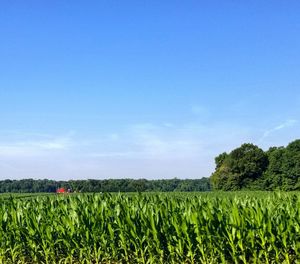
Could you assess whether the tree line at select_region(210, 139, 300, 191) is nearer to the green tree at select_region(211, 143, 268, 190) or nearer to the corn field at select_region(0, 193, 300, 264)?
the green tree at select_region(211, 143, 268, 190)

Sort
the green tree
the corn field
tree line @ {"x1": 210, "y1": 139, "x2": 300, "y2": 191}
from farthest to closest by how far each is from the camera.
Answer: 1. the green tree
2. tree line @ {"x1": 210, "y1": 139, "x2": 300, "y2": 191}
3. the corn field

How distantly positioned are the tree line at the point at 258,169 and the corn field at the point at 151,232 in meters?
71.2

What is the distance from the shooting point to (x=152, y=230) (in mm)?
9109

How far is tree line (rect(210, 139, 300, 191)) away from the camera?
78375 mm

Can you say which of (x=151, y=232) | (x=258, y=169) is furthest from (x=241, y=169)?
(x=151, y=232)

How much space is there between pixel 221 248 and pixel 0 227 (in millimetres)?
5061

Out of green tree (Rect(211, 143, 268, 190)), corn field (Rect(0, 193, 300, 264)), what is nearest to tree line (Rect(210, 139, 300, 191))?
green tree (Rect(211, 143, 268, 190))

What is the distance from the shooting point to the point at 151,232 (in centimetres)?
913

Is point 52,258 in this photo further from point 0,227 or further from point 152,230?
point 152,230

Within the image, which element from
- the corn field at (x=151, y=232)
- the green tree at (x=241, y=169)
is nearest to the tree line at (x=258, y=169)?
the green tree at (x=241, y=169)

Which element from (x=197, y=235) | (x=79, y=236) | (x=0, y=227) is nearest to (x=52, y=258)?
(x=79, y=236)

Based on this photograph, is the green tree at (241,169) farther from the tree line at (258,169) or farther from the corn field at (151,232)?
the corn field at (151,232)

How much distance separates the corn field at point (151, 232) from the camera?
8.73 meters

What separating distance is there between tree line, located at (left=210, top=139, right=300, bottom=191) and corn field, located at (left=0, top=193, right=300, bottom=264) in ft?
233
